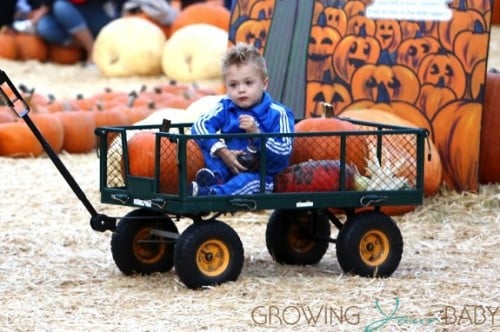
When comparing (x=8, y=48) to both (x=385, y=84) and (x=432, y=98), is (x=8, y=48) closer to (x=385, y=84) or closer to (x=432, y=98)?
(x=385, y=84)

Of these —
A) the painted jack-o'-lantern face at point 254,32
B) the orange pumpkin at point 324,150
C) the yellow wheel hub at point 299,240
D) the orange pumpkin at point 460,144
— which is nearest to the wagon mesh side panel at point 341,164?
the orange pumpkin at point 324,150

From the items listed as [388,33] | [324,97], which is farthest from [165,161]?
[388,33]

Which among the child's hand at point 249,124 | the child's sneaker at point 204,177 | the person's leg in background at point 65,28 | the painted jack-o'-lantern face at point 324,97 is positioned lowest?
the child's sneaker at point 204,177

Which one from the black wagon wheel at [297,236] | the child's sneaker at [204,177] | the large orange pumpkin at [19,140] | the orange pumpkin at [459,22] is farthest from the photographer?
the large orange pumpkin at [19,140]

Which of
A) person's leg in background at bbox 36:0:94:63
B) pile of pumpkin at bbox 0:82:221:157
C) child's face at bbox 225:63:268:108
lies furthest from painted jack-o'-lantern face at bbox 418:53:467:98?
person's leg in background at bbox 36:0:94:63

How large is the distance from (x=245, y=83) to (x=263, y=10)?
9.30 ft

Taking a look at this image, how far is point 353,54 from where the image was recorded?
27.5 ft

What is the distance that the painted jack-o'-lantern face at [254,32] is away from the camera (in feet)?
28.4

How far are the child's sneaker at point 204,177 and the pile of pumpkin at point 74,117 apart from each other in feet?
10.2

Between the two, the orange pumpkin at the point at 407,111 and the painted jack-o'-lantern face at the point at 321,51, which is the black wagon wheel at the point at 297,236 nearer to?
the orange pumpkin at the point at 407,111

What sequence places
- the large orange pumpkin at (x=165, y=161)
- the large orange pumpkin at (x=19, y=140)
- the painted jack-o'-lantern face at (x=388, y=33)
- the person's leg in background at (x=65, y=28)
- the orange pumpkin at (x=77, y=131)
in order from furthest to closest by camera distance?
the person's leg in background at (x=65, y=28)
the orange pumpkin at (x=77, y=131)
the large orange pumpkin at (x=19, y=140)
the painted jack-o'-lantern face at (x=388, y=33)
the large orange pumpkin at (x=165, y=161)

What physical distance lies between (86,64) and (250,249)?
33.6 feet

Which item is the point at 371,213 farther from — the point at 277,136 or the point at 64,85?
the point at 64,85

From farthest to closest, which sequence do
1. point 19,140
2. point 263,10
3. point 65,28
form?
1. point 65,28
2. point 19,140
3. point 263,10
